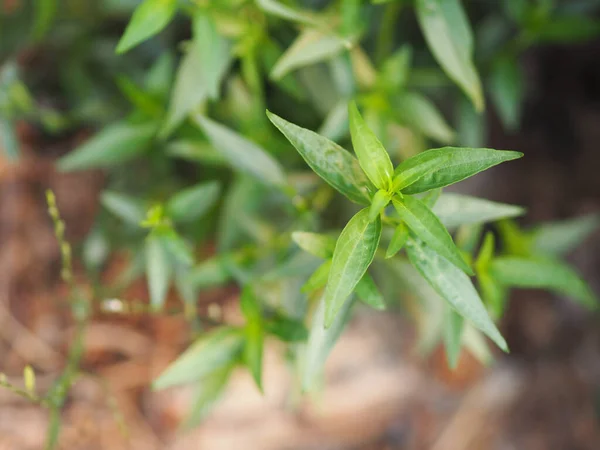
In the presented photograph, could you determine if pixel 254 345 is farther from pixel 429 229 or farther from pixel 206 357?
pixel 429 229

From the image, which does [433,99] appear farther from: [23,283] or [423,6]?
[23,283]

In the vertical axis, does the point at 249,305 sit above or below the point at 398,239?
below

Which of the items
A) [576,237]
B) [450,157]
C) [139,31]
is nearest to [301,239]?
[450,157]

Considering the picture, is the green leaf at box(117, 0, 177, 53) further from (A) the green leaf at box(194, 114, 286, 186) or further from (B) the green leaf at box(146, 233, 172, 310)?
(B) the green leaf at box(146, 233, 172, 310)

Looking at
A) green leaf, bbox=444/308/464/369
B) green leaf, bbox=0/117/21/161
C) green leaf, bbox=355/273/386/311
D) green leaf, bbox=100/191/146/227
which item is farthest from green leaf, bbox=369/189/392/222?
green leaf, bbox=0/117/21/161

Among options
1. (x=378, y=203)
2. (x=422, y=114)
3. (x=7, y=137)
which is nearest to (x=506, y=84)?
(x=422, y=114)

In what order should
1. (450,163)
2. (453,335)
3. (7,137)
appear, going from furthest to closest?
(7,137), (453,335), (450,163)
